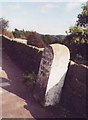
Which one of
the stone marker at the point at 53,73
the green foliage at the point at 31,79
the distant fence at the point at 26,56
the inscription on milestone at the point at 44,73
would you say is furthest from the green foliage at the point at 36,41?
the stone marker at the point at 53,73

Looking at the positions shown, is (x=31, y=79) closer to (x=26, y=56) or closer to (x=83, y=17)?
(x=26, y=56)

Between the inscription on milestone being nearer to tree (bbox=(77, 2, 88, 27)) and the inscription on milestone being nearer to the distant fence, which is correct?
the distant fence

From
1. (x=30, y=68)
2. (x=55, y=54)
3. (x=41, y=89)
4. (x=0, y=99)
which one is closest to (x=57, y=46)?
(x=55, y=54)

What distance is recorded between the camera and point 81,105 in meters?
8.97

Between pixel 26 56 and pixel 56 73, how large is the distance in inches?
247

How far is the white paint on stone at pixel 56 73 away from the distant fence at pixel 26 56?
363 cm

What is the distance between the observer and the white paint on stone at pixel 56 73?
983cm

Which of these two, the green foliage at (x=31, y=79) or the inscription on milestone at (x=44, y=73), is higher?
the inscription on milestone at (x=44, y=73)

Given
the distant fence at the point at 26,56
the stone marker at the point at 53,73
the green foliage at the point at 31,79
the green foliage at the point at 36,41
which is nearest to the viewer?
the stone marker at the point at 53,73

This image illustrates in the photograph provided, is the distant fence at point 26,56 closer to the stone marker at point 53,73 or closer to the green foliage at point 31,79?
the green foliage at point 31,79

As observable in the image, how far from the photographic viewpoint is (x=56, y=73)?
32.3 feet

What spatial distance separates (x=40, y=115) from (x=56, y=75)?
1.62 metres

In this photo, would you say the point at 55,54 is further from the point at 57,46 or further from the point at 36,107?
the point at 36,107

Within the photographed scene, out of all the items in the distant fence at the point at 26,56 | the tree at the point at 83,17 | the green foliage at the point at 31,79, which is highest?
the tree at the point at 83,17
